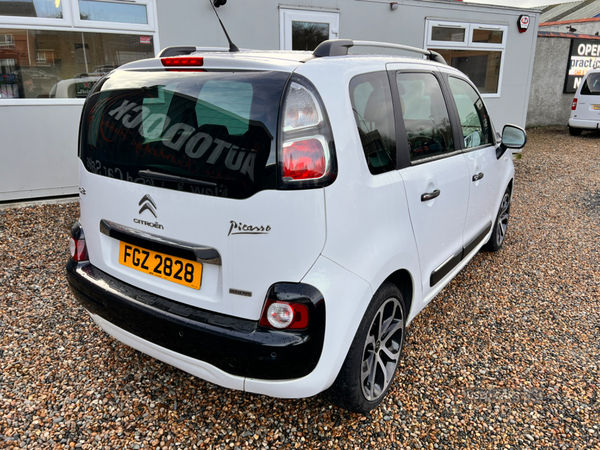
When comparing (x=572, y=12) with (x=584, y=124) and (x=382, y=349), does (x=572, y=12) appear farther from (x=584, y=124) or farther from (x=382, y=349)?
(x=382, y=349)

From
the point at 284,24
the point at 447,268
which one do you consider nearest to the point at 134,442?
the point at 447,268

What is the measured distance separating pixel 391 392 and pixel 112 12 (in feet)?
19.8

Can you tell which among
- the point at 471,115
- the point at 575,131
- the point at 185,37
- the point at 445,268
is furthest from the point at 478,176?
the point at 575,131

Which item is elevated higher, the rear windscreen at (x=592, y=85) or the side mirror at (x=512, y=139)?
the rear windscreen at (x=592, y=85)

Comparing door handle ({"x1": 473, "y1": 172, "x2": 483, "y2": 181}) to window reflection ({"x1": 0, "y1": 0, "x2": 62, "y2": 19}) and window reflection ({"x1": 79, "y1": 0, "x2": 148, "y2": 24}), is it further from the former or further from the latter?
window reflection ({"x1": 0, "y1": 0, "x2": 62, "y2": 19})

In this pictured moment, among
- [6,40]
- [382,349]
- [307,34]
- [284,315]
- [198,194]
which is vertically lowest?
[382,349]

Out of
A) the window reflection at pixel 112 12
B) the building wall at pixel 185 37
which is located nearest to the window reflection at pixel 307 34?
the building wall at pixel 185 37

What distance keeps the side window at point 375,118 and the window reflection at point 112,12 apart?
515cm

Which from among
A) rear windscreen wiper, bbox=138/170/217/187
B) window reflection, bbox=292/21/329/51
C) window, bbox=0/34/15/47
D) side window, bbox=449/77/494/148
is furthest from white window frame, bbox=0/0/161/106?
rear windscreen wiper, bbox=138/170/217/187

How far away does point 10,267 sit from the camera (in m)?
4.06

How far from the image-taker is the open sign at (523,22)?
9.66 m

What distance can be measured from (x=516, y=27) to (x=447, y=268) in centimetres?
920

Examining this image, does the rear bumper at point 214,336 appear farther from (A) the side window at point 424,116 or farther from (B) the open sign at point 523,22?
(B) the open sign at point 523,22

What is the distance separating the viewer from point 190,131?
6.18ft
